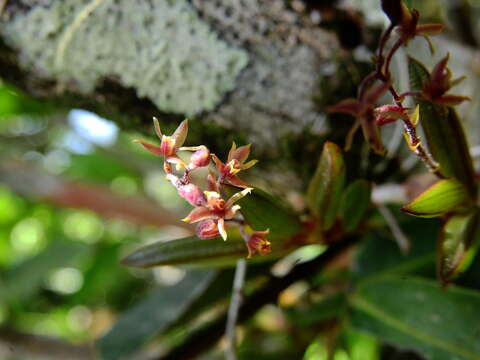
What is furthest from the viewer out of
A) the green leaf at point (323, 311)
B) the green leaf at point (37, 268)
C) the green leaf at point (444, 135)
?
the green leaf at point (37, 268)

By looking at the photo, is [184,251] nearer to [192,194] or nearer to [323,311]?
[192,194]

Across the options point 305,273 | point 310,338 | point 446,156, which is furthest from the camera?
→ point 310,338

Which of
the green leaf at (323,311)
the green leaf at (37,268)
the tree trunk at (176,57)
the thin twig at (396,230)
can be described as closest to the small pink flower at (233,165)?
the tree trunk at (176,57)

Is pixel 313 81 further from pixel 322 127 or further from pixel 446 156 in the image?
pixel 446 156

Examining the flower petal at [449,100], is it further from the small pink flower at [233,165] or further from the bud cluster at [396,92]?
the small pink flower at [233,165]

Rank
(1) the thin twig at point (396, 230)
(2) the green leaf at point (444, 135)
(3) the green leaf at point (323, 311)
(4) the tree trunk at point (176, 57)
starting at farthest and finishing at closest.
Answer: (3) the green leaf at point (323, 311), (1) the thin twig at point (396, 230), (4) the tree trunk at point (176, 57), (2) the green leaf at point (444, 135)

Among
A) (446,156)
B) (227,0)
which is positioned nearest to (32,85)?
(227,0)

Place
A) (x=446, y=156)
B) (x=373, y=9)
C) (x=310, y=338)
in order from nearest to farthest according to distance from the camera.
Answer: (x=446, y=156)
(x=373, y=9)
(x=310, y=338)

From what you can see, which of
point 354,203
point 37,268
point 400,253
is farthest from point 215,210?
point 37,268
